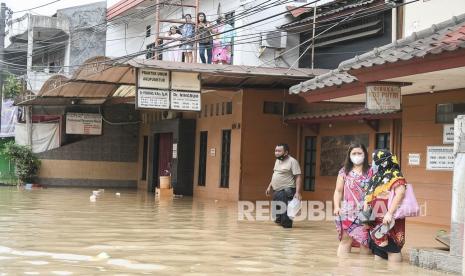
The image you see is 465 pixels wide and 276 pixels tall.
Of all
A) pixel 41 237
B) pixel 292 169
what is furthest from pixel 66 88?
pixel 41 237

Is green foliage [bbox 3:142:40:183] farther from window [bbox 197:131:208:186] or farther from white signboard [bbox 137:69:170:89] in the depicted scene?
white signboard [bbox 137:69:170:89]

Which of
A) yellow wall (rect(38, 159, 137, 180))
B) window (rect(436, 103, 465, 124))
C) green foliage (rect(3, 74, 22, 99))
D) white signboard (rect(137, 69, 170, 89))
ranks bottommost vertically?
yellow wall (rect(38, 159, 137, 180))

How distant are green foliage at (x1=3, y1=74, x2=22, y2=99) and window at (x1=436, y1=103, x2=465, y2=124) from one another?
19941 mm

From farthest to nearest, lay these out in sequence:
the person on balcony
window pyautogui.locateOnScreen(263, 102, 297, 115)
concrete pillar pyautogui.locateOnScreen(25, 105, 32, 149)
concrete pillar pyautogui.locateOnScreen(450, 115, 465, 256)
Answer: concrete pillar pyautogui.locateOnScreen(25, 105, 32, 149) → window pyautogui.locateOnScreen(263, 102, 297, 115) → the person on balcony → concrete pillar pyautogui.locateOnScreen(450, 115, 465, 256)

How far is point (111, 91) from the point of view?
2153 cm

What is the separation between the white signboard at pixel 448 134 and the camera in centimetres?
1259

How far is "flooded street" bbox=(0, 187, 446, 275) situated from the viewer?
712 cm

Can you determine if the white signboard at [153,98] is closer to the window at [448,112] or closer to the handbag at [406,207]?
the window at [448,112]

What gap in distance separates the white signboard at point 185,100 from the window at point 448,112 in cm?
639

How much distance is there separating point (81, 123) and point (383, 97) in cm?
1817

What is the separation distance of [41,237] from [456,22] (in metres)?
6.95

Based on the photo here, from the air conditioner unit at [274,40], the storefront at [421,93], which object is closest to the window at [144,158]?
the air conditioner unit at [274,40]

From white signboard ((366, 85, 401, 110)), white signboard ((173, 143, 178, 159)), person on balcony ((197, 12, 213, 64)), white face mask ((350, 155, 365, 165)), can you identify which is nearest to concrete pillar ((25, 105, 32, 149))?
white signboard ((173, 143, 178, 159))

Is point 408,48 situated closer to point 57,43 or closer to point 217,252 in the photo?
point 217,252
